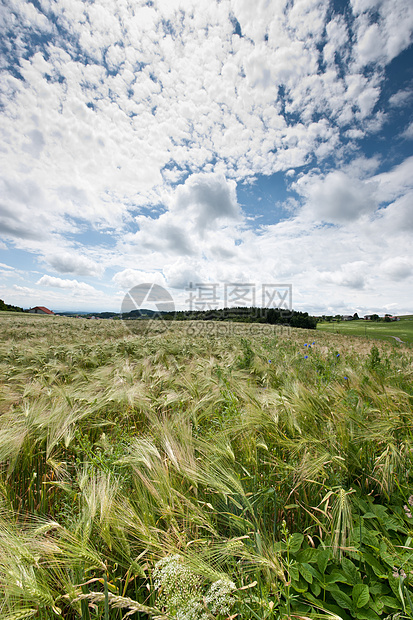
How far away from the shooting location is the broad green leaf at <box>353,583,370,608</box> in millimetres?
1079

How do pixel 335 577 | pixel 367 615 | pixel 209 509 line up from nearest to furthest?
pixel 367 615, pixel 335 577, pixel 209 509

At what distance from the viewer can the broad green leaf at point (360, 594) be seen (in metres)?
1.08

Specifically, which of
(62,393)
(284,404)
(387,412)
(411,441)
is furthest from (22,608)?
(387,412)

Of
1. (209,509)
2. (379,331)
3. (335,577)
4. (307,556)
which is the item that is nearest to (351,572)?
(335,577)

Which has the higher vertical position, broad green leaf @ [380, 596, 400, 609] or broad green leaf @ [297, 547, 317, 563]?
broad green leaf @ [297, 547, 317, 563]

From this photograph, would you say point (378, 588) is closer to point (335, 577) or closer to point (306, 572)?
point (335, 577)

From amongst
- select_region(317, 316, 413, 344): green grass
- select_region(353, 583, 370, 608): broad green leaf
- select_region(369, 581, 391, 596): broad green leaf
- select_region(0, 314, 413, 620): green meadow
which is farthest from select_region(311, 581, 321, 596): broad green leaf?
select_region(317, 316, 413, 344): green grass

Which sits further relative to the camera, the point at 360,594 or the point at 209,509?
the point at 209,509

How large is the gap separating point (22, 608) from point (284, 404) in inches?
83.1

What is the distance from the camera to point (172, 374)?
4035 millimetres

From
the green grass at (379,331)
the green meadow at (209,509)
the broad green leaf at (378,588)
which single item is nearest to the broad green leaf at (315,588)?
the green meadow at (209,509)

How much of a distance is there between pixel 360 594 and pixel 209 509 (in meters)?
0.90

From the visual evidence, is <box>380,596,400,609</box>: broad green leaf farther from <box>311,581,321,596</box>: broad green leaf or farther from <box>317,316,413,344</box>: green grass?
<box>317,316,413,344</box>: green grass

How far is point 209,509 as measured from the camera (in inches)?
67.1
